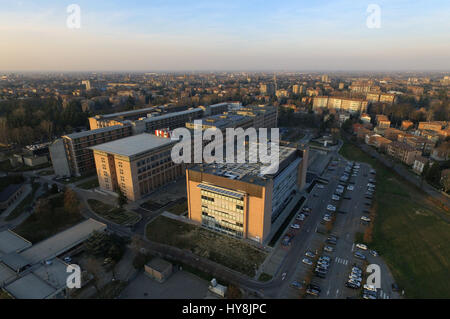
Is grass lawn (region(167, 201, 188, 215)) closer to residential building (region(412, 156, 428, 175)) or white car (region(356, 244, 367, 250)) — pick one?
white car (region(356, 244, 367, 250))

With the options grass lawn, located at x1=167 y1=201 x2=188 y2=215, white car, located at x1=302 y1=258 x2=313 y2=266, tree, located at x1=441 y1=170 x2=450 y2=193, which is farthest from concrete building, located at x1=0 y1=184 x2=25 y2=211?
tree, located at x1=441 y1=170 x2=450 y2=193

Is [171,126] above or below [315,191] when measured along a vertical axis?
above

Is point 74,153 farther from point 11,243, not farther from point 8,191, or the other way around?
point 11,243

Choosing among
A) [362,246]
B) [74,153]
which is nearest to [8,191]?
[74,153]

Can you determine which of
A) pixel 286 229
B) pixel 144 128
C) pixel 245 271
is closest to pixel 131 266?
pixel 245 271
